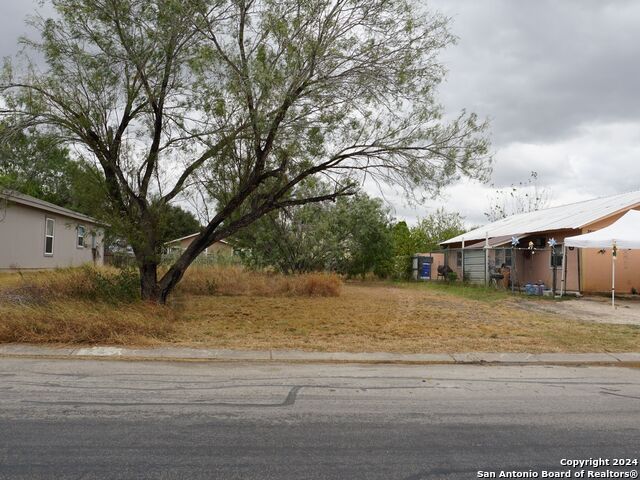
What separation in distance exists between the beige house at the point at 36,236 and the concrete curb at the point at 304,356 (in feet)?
34.8

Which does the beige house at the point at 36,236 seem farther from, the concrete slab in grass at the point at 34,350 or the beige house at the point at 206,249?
the concrete slab in grass at the point at 34,350

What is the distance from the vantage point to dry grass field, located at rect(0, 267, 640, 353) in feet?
31.9

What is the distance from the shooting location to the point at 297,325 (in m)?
12.0

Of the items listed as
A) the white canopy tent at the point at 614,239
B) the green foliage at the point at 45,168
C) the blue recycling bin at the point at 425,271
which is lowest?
the blue recycling bin at the point at 425,271

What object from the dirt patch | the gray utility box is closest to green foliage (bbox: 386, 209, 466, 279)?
the gray utility box

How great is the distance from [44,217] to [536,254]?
2162 centimetres

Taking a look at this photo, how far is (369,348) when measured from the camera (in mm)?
9641

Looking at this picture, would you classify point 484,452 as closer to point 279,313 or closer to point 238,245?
point 279,313

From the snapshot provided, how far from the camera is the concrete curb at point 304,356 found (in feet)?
29.0

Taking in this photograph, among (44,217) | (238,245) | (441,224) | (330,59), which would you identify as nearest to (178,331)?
(330,59)

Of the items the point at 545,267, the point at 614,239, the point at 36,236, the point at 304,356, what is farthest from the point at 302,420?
the point at 36,236

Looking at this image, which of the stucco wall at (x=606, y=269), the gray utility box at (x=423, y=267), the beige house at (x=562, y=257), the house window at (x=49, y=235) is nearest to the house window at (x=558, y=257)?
the beige house at (x=562, y=257)

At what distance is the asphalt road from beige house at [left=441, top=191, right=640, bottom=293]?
13.8m

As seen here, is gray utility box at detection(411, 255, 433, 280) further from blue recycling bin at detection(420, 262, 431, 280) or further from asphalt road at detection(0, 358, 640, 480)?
asphalt road at detection(0, 358, 640, 480)
